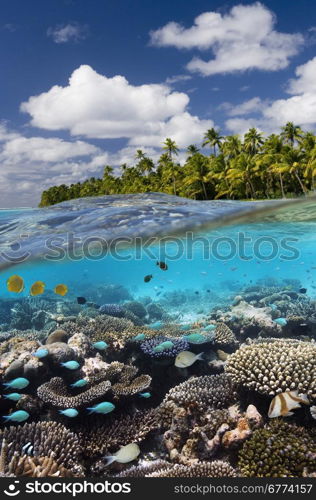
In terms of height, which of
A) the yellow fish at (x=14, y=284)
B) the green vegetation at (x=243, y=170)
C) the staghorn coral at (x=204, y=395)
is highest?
the green vegetation at (x=243, y=170)

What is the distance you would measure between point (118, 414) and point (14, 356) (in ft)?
9.48

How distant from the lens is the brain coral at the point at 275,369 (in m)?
7.22

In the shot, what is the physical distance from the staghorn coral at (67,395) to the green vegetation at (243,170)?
36.9m

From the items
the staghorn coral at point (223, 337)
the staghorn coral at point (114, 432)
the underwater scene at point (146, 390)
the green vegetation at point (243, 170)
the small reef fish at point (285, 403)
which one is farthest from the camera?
the green vegetation at point (243, 170)

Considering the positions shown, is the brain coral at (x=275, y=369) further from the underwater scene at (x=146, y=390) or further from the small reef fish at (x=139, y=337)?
the small reef fish at (x=139, y=337)

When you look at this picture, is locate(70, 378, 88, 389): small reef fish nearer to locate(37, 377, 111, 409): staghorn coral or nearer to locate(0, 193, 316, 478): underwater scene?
locate(0, 193, 316, 478): underwater scene

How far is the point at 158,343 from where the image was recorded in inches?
379

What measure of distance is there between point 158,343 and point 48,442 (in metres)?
3.60

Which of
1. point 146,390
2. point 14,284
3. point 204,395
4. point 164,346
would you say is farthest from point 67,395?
point 204,395

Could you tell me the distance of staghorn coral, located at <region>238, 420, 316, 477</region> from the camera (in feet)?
19.7

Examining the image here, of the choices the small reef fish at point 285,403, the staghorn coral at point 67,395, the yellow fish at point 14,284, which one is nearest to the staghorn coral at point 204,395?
the staghorn coral at point 67,395

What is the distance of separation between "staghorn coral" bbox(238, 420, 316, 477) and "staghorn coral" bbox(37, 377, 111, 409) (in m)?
3.05

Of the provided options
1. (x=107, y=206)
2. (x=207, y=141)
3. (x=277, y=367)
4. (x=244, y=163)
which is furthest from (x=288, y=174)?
(x=277, y=367)

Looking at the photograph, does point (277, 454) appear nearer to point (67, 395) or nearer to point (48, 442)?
point (48, 442)
